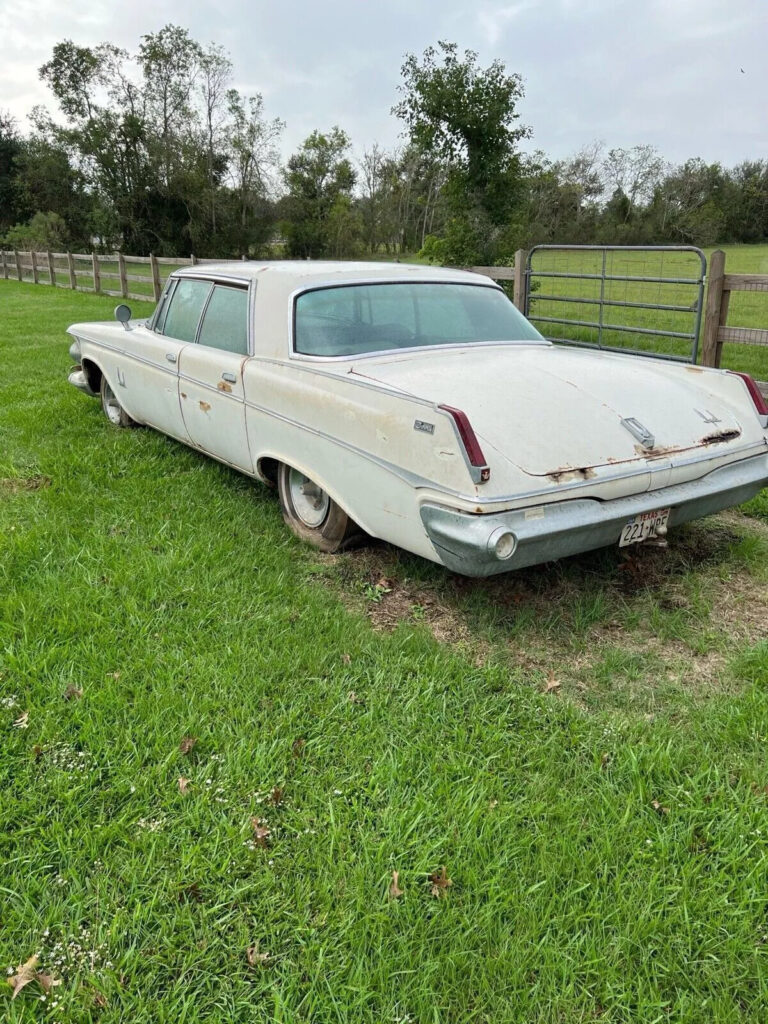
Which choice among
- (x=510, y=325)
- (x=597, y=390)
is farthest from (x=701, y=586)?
(x=510, y=325)

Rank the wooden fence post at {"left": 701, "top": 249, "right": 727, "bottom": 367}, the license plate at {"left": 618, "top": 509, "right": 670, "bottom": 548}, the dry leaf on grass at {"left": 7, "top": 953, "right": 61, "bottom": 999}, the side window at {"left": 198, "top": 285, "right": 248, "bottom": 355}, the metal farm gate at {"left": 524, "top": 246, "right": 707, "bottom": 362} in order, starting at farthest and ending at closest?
the metal farm gate at {"left": 524, "top": 246, "right": 707, "bottom": 362}, the wooden fence post at {"left": 701, "top": 249, "right": 727, "bottom": 367}, the side window at {"left": 198, "top": 285, "right": 248, "bottom": 355}, the license plate at {"left": 618, "top": 509, "right": 670, "bottom": 548}, the dry leaf on grass at {"left": 7, "top": 953, "right": 61, "bottom": 999}

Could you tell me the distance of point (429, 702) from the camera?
2783 mm

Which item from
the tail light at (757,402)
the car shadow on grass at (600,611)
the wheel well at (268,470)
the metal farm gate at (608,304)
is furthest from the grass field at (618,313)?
the wheel well at (268,470)

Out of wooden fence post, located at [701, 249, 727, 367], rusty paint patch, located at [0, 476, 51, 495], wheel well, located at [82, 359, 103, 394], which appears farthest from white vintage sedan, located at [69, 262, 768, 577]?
A: wooden fence post, located at [701, 249, 727, 367]

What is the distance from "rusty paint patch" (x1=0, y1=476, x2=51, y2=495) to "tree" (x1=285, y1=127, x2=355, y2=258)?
35100 mm

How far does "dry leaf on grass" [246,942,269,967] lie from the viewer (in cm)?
183

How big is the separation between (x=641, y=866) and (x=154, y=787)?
1.48 m

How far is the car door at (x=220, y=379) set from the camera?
14.0 feet

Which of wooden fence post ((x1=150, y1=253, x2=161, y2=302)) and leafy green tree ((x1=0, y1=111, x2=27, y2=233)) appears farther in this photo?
leafy green tree ((x1=0, y1=111, x2=27, y2=233))

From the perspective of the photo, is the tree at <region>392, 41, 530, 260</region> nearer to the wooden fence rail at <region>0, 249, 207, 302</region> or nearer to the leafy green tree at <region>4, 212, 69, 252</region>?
the wooden fence rail at <region>0, 249, 207, 302</region>

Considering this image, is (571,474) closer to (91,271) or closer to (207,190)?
(91,271)

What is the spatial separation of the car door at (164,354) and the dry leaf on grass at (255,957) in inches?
145

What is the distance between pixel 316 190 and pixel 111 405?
38402mm

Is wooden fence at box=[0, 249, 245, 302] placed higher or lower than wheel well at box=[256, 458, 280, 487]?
higher
